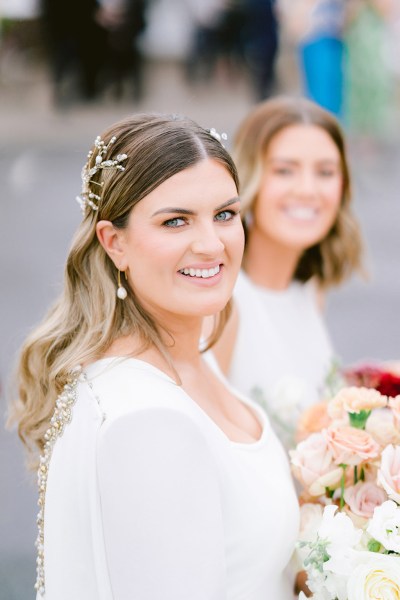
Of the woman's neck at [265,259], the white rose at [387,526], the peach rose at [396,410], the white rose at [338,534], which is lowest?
the woman's neck at [265,259]

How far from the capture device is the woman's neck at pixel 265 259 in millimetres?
3461

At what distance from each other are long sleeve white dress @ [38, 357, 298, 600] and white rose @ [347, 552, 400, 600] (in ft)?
0.76

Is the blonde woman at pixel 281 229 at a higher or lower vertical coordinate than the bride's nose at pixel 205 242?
lower

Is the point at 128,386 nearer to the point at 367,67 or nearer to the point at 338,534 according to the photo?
the point at 338,534

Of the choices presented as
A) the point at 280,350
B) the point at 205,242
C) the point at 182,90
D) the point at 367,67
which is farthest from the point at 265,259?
the point at 182,90

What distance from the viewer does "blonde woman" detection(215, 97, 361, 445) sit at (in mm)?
3234

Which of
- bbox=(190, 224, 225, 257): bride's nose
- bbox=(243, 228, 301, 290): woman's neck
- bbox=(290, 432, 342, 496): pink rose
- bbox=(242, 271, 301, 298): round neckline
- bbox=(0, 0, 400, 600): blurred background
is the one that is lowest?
bbox=(0, 0, 400, 600): blurred background

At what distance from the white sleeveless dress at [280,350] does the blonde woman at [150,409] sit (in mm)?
754

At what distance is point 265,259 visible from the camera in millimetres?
3477

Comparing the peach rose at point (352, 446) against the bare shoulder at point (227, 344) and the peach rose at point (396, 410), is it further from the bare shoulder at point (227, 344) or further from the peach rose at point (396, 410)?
the bare shoulder at point (227, 344)

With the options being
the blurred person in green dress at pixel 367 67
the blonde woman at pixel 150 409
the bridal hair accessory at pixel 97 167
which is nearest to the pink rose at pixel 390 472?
the blonde woman at pixel 150 409

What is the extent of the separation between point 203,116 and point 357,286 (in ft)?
20.2

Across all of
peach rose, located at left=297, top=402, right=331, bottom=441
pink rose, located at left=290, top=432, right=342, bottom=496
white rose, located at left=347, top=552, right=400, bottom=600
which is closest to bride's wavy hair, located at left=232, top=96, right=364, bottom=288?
peach rose, located at left=297, top=402, right=331, bottom=441

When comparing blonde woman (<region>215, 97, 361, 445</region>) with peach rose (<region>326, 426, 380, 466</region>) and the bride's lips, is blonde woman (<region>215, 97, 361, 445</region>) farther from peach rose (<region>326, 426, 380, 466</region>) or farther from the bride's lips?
the bride's lips
